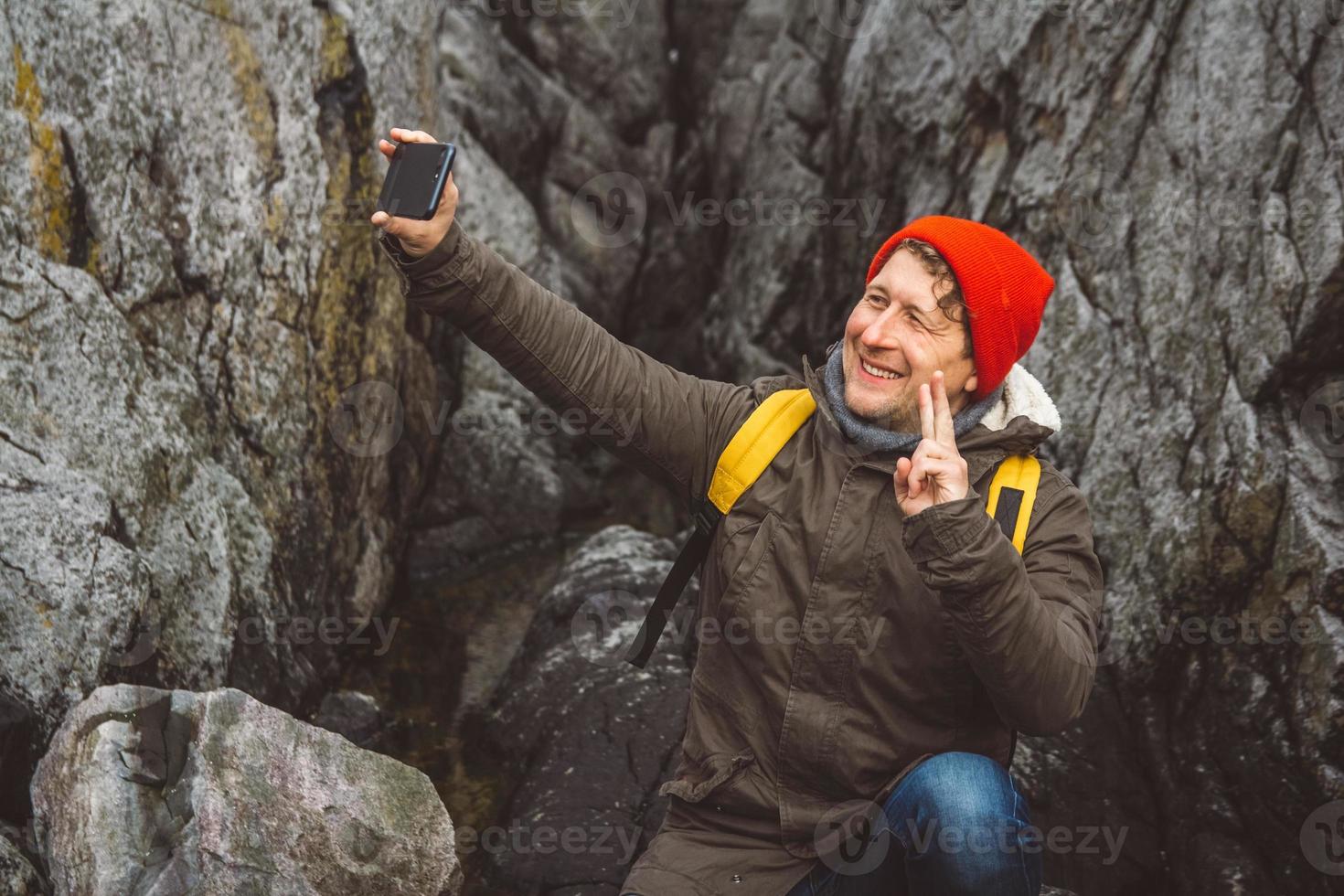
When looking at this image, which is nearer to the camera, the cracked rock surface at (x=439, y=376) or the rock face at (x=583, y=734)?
the cracked rock surface at (x=439, y=376)

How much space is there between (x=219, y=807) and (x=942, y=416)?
296 centimetres

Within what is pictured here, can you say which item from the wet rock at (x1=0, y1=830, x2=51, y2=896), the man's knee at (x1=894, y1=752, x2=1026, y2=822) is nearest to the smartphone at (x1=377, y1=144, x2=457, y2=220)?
the man's knee at (x1=894, y1=752, x2=1026, y2=822)

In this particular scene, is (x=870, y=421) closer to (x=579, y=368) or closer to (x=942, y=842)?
(x=579, y=368)

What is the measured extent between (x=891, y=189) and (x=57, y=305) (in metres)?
8.44

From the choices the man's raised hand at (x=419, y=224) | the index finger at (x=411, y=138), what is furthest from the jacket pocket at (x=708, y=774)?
the index finger at (x=411, y=138)

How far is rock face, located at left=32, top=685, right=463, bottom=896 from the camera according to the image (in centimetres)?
399

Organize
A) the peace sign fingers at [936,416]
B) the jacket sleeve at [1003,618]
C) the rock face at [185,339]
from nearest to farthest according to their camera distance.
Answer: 1. the jacket sleeve at [1003,618]
2. the peace sign fingers at [936,416]
3. the rock face at [185,339]

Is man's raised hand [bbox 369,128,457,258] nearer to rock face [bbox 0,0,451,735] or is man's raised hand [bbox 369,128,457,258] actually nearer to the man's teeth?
the man's teeth

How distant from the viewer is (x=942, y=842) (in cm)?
344

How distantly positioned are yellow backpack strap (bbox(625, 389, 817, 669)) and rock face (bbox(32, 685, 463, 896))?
4.69 ft

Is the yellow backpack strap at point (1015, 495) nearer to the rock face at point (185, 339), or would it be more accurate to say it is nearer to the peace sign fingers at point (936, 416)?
the peace sign fingers at point (936, 416)

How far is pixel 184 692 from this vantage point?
446 cm

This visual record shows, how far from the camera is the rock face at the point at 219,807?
399cm

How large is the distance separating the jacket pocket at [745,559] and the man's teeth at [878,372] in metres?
0.60
